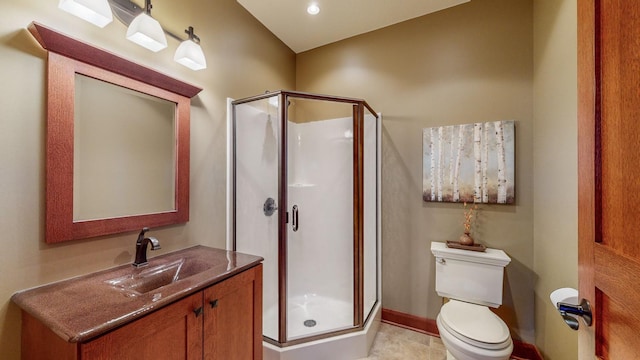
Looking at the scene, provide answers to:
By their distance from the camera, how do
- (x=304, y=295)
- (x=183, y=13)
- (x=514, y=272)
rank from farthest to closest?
(x=304, y=295) < (x=514, y=272) < (x=183, y=13)

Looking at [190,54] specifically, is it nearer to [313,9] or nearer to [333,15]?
[313,9]

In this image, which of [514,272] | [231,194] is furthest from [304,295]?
[514,272]

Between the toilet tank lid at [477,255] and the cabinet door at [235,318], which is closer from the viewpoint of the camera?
the cabinet door at [235,318]

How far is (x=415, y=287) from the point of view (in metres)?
2.20

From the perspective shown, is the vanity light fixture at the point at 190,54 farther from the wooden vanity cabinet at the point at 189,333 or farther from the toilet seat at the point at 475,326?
the toilet seat at the point at 475,326

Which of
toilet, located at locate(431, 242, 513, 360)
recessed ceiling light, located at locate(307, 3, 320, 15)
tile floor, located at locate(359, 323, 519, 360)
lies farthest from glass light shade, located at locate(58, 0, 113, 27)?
tile floor, located at locate(359, 323, 519, 360)

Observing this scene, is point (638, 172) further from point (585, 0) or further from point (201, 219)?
point (201, 219)

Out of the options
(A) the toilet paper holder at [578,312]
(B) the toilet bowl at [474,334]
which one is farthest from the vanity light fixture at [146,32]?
(B) the toilet bowl at [474,334]

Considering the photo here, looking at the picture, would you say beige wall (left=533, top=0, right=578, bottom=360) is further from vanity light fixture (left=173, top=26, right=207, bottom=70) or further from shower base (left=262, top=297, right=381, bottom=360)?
vanity light fixture (left=173, top=26, right=207, bottom=70)

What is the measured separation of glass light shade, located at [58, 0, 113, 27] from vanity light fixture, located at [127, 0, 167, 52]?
129 mm

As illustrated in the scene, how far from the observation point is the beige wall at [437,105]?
1.86m

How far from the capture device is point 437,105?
2.12 m

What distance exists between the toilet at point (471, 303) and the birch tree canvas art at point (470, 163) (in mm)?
424

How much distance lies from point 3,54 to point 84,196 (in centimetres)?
60
